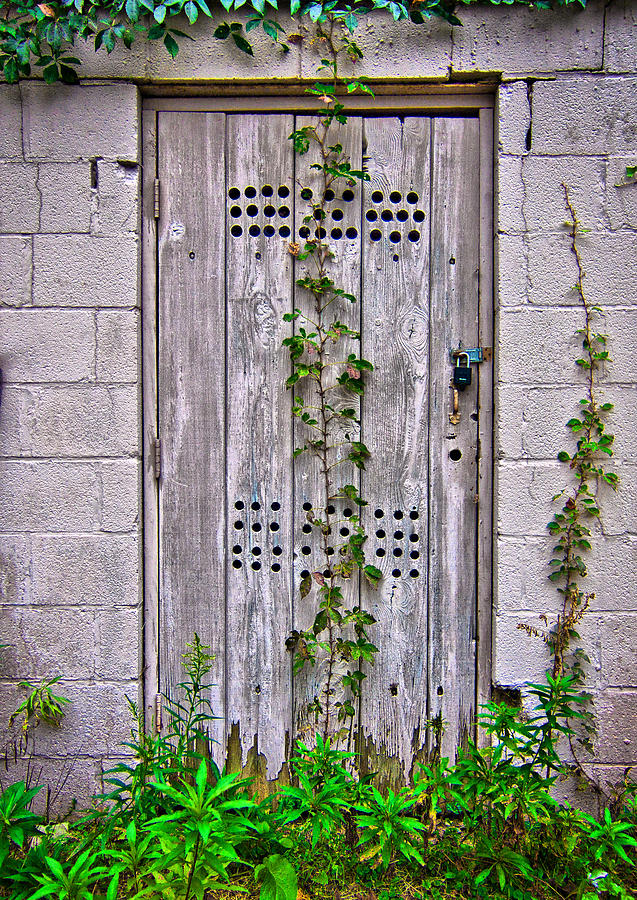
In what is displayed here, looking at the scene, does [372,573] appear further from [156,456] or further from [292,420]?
[156,456]

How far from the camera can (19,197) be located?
2.16 meters

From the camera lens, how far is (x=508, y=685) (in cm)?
214

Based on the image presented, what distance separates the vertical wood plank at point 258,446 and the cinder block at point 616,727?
115cm

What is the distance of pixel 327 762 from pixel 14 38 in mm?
2755

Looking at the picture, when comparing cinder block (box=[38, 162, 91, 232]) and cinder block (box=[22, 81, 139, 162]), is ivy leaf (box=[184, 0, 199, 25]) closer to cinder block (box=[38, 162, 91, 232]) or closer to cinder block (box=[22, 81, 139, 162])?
cinder block (box=[22, 81, 139, 162])

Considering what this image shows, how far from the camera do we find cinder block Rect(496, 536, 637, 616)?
214cm

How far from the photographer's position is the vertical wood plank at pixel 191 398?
2229mm

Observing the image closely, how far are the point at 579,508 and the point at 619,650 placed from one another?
544mm

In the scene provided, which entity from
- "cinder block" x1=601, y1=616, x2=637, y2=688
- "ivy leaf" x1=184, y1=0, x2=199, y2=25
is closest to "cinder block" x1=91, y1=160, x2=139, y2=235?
"ivy leaf" x1=184, y1=0, x2=199, y2=25

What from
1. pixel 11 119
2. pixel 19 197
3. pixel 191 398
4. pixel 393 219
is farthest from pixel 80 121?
pixel 393 219

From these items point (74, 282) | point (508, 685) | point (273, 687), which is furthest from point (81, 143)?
point (508, 685)

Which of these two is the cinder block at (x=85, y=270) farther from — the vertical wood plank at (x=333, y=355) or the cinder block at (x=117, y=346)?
the vertical wood plank at (x=333, y=355)

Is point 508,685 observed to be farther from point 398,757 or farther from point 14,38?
point 14,38

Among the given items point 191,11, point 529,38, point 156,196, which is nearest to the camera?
point 191,11
